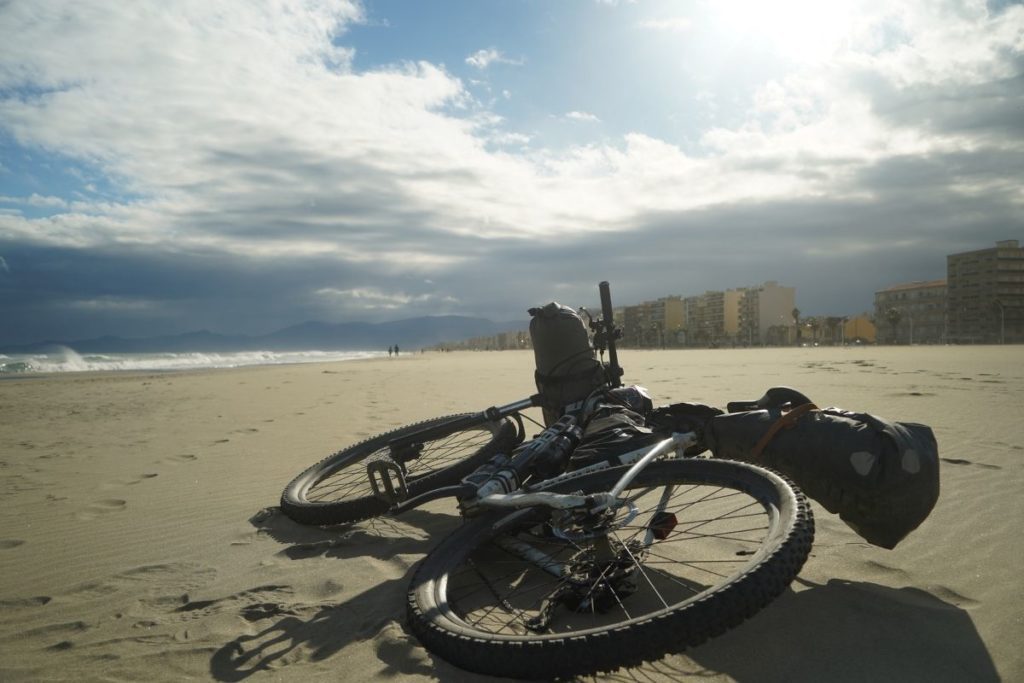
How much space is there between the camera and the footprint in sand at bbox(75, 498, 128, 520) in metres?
4.35

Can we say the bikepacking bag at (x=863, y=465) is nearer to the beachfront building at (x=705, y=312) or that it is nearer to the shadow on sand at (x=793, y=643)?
the shadow on sand at (x=793, y=643)

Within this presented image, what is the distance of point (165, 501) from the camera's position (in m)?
4.71

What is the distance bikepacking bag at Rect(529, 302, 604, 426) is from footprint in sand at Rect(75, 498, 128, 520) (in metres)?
3.46

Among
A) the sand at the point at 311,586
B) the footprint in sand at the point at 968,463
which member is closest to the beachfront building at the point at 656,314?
the footprint in sand at the point at 968,463

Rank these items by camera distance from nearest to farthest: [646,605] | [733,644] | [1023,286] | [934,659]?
1. [934,659]
2. [733,644]
3. [646,605]
4. [1023,286]

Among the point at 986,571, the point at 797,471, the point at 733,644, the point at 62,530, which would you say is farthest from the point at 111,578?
the point at 986,571

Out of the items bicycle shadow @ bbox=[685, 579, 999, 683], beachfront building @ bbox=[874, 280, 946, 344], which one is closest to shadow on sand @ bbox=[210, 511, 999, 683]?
bicycle shadow @ bbox=[685, 579, 999, 683]

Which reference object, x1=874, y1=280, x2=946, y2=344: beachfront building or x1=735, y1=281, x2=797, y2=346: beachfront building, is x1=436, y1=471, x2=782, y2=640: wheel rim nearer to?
x1=874, y1=280, x2=946, y2=344: beachfront building

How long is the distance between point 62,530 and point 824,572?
4.80m

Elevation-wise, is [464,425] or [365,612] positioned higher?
[464,425]

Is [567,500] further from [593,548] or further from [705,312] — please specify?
[705,312]

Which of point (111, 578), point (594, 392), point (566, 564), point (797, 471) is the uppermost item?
point (594, 392)

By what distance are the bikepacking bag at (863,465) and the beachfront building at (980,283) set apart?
10011 centimetres

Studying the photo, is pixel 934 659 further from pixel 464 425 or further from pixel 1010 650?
pixel 464 425
